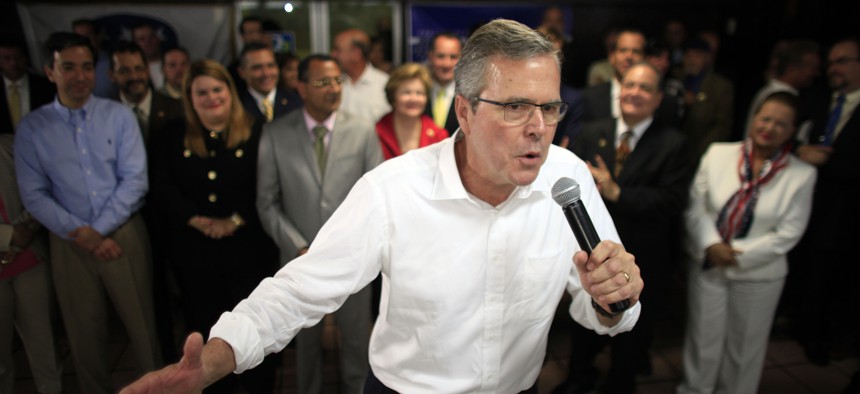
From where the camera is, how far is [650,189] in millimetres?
2895

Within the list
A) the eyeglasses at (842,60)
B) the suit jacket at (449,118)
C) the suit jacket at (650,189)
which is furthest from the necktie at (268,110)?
the eyeglasses at (842,60)

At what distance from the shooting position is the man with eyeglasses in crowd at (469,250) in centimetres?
139

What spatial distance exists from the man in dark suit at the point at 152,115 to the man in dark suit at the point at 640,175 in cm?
249

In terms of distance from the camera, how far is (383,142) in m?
3.35

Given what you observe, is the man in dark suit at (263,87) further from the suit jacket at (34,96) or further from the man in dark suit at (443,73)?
the suit jacket at (34,96)

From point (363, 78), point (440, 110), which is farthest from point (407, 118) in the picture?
point (363, 78)

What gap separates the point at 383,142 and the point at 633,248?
1.55 metres

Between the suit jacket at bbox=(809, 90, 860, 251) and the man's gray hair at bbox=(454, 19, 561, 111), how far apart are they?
3.10m

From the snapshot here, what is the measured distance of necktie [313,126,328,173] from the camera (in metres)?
2.95

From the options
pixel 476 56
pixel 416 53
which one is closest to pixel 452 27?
pixel 416 53

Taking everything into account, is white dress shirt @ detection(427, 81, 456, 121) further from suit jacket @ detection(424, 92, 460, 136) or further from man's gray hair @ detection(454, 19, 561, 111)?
man's gray hair @ detection(454, 19, 561, 111)

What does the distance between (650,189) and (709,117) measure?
227cm

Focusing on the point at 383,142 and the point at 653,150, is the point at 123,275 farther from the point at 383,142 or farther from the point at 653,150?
the point at 653,150

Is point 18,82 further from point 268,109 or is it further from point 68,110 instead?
point 268,109
